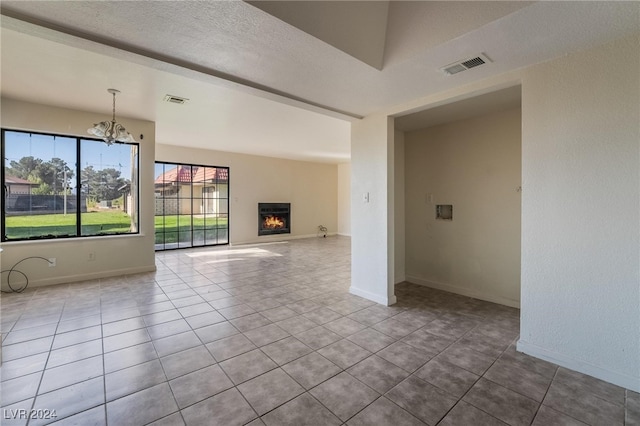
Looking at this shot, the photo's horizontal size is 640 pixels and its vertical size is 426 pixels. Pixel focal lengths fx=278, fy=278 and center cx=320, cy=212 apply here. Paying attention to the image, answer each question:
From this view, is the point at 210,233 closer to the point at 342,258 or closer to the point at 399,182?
the point at 342,258

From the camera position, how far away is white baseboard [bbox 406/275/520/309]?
3.63m

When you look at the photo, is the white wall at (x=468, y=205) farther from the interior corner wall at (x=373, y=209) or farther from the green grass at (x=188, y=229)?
the green grass at (x=188, y=229)

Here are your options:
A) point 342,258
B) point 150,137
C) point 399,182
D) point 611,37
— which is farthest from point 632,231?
point 150,137

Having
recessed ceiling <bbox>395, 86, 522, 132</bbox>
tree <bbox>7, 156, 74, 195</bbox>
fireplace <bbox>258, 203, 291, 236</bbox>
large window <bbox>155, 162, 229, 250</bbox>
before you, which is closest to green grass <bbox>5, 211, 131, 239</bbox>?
tree <bbox>7, 156, 74, 195</bbox>

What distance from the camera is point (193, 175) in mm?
7840

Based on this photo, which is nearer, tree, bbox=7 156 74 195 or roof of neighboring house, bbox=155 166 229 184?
tree, bbox=7 156 74 195

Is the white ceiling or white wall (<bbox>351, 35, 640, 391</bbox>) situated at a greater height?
the white ceiling

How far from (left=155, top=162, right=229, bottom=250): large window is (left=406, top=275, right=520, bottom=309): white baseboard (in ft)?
19.2

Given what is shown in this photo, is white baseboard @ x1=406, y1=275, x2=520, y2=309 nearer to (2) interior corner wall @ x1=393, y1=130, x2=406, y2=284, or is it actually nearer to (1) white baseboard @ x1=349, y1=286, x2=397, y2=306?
(2) interior corner wall @ x1=393, y1=130, x2=406, y2=284

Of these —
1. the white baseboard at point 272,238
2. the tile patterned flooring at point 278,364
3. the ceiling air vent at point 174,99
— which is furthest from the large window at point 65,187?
the white baseboard at point 272,238

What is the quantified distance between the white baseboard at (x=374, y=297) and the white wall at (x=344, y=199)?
22.6 ft

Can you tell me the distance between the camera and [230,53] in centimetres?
222

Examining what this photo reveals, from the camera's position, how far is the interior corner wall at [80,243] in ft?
13.3

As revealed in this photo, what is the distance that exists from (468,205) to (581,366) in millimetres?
2288
